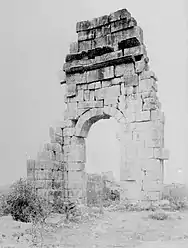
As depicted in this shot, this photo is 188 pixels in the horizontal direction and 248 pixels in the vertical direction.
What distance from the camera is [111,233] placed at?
7004 millimetres

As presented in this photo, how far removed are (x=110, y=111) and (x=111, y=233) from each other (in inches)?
187

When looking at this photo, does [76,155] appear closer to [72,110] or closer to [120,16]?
[72,110]

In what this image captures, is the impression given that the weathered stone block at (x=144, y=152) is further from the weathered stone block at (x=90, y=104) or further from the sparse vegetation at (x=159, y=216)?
the sparse vegetation at (x=159, y=216)

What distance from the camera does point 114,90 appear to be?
1102cm

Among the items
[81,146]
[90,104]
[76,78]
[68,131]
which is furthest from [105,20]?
[81,146]

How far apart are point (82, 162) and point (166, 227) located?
14.7 feet

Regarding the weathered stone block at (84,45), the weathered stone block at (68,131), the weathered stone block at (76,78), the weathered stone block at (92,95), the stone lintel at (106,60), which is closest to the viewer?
the stone lintel at (106,60)

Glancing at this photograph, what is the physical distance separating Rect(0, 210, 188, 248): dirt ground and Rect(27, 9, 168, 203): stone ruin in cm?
182

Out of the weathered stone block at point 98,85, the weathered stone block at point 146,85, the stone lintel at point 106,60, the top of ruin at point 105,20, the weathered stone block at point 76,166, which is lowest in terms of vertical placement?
the weathered stone block at point 76,166

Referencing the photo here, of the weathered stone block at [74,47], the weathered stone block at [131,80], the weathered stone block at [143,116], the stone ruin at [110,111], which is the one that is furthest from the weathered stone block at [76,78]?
the weathered stone block at [143,116]

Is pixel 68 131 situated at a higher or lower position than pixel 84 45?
lower

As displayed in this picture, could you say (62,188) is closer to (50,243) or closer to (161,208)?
(161,208)

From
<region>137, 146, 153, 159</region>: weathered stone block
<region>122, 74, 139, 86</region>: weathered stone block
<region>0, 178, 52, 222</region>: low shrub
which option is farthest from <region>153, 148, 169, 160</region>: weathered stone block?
<region>0, 178, 52, 222</region>: low shrub

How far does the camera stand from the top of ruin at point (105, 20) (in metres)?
11.1
